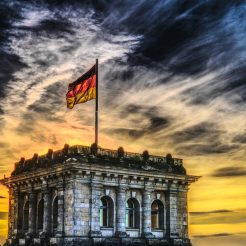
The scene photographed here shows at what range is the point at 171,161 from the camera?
50.7 metres

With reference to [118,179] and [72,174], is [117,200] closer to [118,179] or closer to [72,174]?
[118,179]

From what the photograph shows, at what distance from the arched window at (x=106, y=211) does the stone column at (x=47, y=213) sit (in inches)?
161

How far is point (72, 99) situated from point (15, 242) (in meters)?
12.7

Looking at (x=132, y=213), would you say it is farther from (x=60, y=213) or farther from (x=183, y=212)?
(x=60, y=213)

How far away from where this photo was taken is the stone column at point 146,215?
47.7m

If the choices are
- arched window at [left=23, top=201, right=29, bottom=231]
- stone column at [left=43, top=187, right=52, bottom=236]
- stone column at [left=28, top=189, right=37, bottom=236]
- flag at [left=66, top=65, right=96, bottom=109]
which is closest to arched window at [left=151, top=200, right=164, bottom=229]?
stone column at [left=43, top=187, right=52, bottom=236]

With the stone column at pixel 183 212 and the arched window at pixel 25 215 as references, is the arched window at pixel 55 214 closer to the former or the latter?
the arched window at pixel 25 215

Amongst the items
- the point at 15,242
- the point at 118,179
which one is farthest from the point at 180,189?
the point at 15,242

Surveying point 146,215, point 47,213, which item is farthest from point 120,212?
point 47,213

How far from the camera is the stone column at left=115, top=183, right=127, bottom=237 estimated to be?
151 feet

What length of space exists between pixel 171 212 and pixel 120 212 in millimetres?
5424

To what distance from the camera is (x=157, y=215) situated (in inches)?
1964

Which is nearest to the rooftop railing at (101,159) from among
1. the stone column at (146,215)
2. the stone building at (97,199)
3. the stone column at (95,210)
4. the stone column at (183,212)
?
the stone building at (97,199)

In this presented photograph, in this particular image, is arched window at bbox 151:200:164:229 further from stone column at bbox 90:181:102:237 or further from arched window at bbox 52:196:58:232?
arched window at bbox 52:196:58:232
